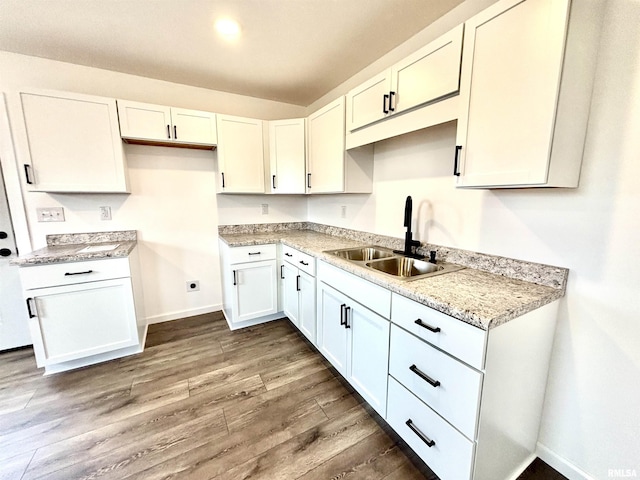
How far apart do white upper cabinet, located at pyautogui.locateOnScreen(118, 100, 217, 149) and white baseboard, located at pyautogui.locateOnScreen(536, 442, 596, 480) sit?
10.2ft

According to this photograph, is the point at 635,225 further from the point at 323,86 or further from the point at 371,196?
the point at 323,86

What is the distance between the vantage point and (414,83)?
148 cm

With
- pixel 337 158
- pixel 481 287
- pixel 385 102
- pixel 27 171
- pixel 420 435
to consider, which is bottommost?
pixel 420 435

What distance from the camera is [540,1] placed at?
963 millimetres

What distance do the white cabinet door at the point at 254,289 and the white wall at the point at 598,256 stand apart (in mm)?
1862

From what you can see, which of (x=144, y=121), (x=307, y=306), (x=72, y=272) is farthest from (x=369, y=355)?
(x=144, y=121)

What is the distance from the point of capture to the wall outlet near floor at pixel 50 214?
220 cm

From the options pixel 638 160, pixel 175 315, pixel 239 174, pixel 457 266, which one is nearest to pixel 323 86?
pixel 239 174

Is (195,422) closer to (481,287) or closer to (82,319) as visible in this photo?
(82,319)

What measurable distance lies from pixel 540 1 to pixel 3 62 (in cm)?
342

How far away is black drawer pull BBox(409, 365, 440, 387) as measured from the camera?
1.09 m

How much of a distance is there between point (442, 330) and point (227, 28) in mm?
2171

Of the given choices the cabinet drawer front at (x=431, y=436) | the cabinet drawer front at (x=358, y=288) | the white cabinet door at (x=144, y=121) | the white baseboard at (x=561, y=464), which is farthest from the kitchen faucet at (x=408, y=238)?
the white cabinet door at (x=144, y=121)

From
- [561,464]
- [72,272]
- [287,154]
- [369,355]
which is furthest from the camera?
[287,154]
